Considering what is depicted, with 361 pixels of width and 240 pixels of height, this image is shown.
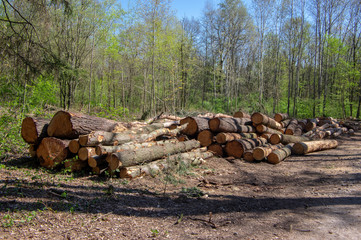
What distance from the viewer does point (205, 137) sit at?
26.4 ft

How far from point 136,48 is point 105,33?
8.95ft

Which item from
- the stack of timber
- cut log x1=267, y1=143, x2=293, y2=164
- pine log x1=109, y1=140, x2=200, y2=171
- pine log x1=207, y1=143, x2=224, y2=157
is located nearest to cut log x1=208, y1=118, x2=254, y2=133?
pine log x1=207, y1=143, x2=224, y2=157

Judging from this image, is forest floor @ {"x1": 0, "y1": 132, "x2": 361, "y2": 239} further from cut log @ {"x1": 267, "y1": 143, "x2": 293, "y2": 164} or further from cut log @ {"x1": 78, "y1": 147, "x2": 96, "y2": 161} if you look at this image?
cut log @ {"x1": 267, "y1": 143, "x2": 293, "y2": 164}

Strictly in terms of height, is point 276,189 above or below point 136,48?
below

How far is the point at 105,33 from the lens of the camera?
17922mm

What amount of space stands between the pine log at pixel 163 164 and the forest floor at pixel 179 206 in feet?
0.61

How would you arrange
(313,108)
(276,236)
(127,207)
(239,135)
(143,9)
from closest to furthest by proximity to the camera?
(276,236), (127,207), (239,135), (143,9), (313,108)

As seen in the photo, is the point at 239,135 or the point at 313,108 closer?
the point at 239,135

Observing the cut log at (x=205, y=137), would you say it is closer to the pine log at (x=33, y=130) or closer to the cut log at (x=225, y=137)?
the cut log at (x=225, y=137)

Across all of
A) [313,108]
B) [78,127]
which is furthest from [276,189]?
[313,108]

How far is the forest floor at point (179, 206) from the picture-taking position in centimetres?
303

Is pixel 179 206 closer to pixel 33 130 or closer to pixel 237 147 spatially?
pixel 33 130

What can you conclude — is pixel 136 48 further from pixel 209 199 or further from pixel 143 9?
pixel 209 199

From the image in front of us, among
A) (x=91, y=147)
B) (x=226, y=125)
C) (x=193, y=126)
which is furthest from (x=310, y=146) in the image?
(x=91, y=147)
